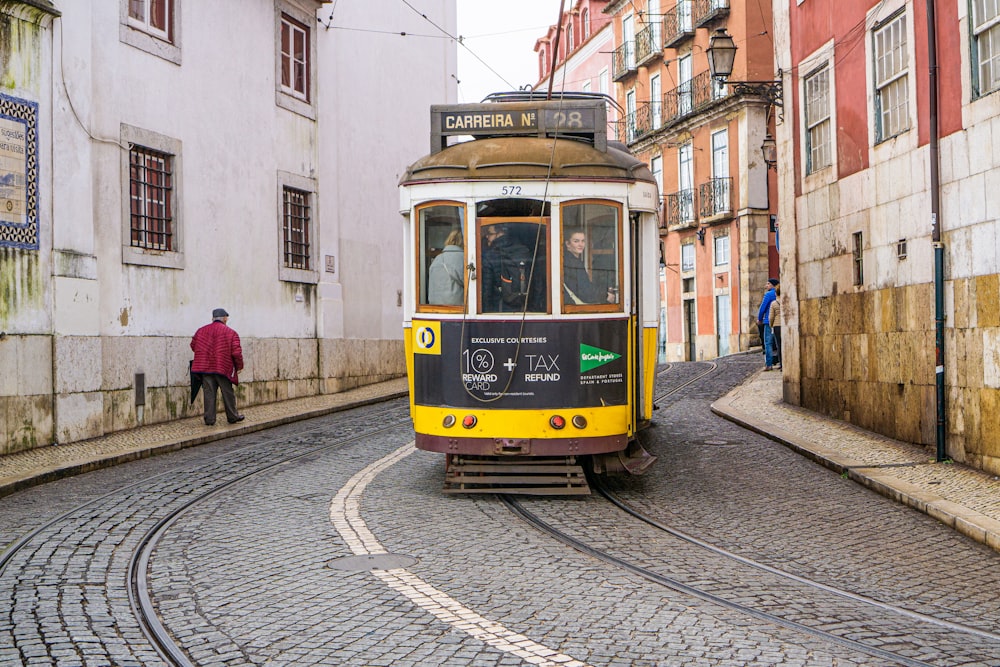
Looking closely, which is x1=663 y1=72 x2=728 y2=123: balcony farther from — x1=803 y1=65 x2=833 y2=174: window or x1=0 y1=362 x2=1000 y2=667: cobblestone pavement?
x1=0 y1=362 x2=1000 y2=667: cobblestone pavement

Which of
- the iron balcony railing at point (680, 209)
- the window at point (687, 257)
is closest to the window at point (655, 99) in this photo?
the iron balcony railing at point (680, 209)

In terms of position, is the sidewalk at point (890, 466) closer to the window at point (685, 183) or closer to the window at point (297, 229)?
the window at point (297, 229)

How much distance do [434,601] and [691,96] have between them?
1322 inches

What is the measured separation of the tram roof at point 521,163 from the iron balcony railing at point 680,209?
28.3 meters

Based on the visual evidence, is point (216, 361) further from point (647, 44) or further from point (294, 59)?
point (647, 44)

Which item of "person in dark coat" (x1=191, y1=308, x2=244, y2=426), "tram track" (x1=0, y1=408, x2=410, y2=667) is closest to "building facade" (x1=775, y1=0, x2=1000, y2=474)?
"tram track" (x1=0, y1=408, x2=410, y2=667)

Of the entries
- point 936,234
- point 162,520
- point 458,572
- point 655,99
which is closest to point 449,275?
point 162,520

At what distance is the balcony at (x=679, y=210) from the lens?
125 ft

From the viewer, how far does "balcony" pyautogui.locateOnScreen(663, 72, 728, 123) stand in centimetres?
3622

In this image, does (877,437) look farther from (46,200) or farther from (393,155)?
(393,155)

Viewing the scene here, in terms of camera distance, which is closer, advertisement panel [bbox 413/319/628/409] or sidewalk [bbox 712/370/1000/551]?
sidewalk [bbox 712/370/1000/551]

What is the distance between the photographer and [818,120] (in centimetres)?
1625

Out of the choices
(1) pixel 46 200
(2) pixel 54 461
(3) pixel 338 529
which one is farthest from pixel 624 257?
(1) pixel 46 200

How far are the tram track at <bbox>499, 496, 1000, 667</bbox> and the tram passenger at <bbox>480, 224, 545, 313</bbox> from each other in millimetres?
1760
